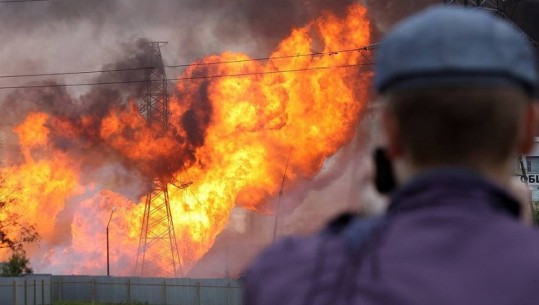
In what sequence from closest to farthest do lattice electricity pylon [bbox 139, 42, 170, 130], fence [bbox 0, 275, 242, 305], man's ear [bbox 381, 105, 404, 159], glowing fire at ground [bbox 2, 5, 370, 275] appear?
man's ear [bbox 381, 105, 404, 159] → fence [bbox 0, 275, 242, 305] → glowing fire at ground [bbox 2, 5, 370, 275] → lattice electricity pylon [bbox 139, 42, 170, 130]

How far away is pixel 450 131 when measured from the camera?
1.79m

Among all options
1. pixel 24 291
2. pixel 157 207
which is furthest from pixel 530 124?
pixel 157 207

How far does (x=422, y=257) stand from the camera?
65.8 inches

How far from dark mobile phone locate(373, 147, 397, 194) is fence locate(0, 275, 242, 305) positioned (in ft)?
175

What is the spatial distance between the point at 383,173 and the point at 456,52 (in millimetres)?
375

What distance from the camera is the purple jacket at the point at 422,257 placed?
1.62 meters

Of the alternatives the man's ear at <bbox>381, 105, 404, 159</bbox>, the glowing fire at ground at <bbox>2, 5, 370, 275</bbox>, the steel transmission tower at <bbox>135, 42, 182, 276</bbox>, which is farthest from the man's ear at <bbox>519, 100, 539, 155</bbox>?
the steel transmission tower at <bbox>135, 42, 182, 276</bbox>

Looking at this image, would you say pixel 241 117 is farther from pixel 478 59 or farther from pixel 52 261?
pixel 478 59

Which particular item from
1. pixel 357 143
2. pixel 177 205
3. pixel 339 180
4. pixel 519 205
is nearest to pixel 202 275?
pixel 177 205

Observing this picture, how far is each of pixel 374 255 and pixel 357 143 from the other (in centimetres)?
7491

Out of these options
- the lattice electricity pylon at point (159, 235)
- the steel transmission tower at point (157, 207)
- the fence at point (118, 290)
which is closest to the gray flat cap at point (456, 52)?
the fence at point (118, 290)

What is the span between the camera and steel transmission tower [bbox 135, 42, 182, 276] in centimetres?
8125

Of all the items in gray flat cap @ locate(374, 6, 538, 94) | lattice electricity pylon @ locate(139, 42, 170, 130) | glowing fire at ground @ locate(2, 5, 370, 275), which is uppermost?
lattice electricity pylon @ locate(139, 42, 170, 130)

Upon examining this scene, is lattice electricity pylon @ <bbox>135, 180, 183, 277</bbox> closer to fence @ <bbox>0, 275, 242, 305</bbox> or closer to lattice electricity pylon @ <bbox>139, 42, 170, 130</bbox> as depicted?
lattice electricity pylon @ <bbox>139, 42, 170, 130</bbox>
